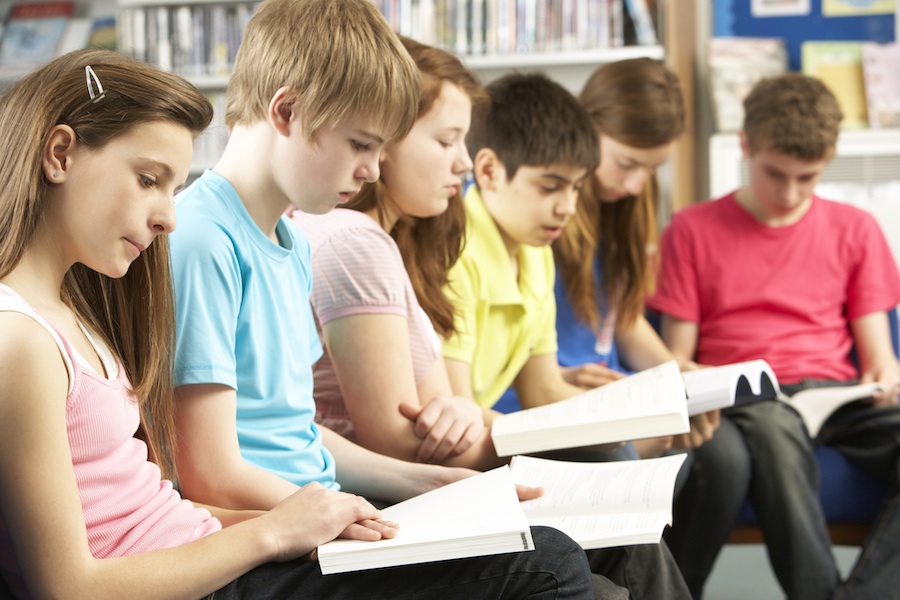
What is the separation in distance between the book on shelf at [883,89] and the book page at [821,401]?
4.81ft

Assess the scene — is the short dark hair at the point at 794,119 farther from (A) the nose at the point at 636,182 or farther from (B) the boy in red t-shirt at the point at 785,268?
(A) the nose at the point at 636,182

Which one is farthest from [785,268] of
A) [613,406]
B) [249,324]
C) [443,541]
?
[443,541]

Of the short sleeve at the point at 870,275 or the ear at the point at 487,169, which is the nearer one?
the ear at the point at 487,169

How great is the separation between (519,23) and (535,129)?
1465 mm

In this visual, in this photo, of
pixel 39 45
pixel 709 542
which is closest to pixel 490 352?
pixel 709 542

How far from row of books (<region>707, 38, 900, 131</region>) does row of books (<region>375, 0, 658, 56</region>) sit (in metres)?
0.25

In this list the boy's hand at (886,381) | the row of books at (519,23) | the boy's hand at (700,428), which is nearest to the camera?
the boy's hand at (700,428)

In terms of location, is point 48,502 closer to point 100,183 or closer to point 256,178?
point 100,183

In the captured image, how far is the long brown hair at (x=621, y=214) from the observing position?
1.99 meters

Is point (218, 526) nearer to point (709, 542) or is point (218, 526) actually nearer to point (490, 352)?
point (490, 352)

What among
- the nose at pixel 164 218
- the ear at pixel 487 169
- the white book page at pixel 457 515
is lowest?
the white book page at pixel 457 515

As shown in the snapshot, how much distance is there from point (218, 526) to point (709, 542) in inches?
42.0

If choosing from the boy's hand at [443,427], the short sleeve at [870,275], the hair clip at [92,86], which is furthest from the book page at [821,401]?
the hair clip at [92,86]

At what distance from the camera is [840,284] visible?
2.21 metres
